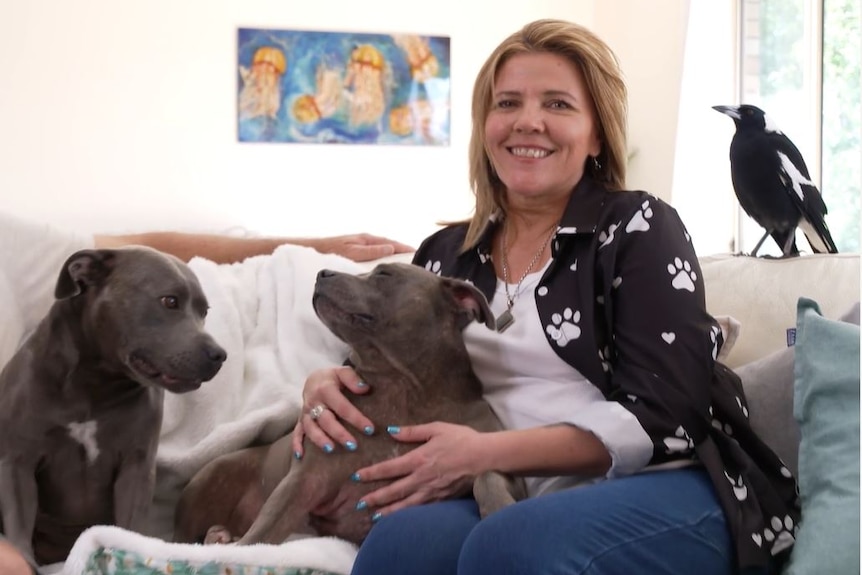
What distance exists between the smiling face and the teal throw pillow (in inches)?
18.8

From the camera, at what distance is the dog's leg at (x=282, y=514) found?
159 cm

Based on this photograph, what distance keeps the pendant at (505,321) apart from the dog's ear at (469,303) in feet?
0.05

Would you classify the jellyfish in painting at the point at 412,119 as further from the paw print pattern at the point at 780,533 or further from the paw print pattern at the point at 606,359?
the paw print pattern at the point at 780,533

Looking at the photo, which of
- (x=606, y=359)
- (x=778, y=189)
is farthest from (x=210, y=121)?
(x=606, y=359)

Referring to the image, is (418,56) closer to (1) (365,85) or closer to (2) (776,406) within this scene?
(1) (365,85)

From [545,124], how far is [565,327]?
0.39m

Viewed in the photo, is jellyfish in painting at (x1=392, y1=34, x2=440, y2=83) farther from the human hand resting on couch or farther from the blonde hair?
the blonde hair

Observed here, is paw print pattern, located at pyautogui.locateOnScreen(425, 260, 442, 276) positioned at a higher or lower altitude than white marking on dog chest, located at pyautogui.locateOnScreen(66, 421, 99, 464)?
higher

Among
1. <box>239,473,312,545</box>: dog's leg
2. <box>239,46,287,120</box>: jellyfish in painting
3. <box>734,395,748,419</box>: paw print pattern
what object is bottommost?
<box>239,473,312,545</box>: dog's leg

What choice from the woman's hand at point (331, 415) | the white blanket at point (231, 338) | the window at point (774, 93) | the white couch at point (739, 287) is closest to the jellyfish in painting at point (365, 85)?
the window at point (774, 93)

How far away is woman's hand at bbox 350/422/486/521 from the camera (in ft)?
4.98

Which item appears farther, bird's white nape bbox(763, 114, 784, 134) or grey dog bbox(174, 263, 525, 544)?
bird's white nape bbox(763, 114, 784, 134)

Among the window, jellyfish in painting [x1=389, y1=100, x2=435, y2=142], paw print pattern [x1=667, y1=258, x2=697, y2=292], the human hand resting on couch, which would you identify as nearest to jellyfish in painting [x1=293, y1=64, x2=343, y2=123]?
jellyfish in painting [x1=389, y1=100, x2=435, y2=142]

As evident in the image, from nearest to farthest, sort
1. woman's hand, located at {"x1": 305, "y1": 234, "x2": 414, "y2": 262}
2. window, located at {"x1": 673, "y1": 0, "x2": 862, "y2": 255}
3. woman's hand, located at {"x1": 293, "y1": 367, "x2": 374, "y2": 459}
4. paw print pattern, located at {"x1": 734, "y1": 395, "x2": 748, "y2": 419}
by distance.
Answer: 1. paw print pattern, located at {"x1": 734, "y1": 395, "x2": 748, "y2": 419}
2. woman's hand, located at {"x1": 293, "y1": 367, "x2": 374, "y2": 459}
3. woman's hand, located at {"x1": 305, "y1": 234, "x2": 414, "y2": 262}
4. window, located at {"x1": 673, "y1": 0, "x2": 862, "y2": 255}
